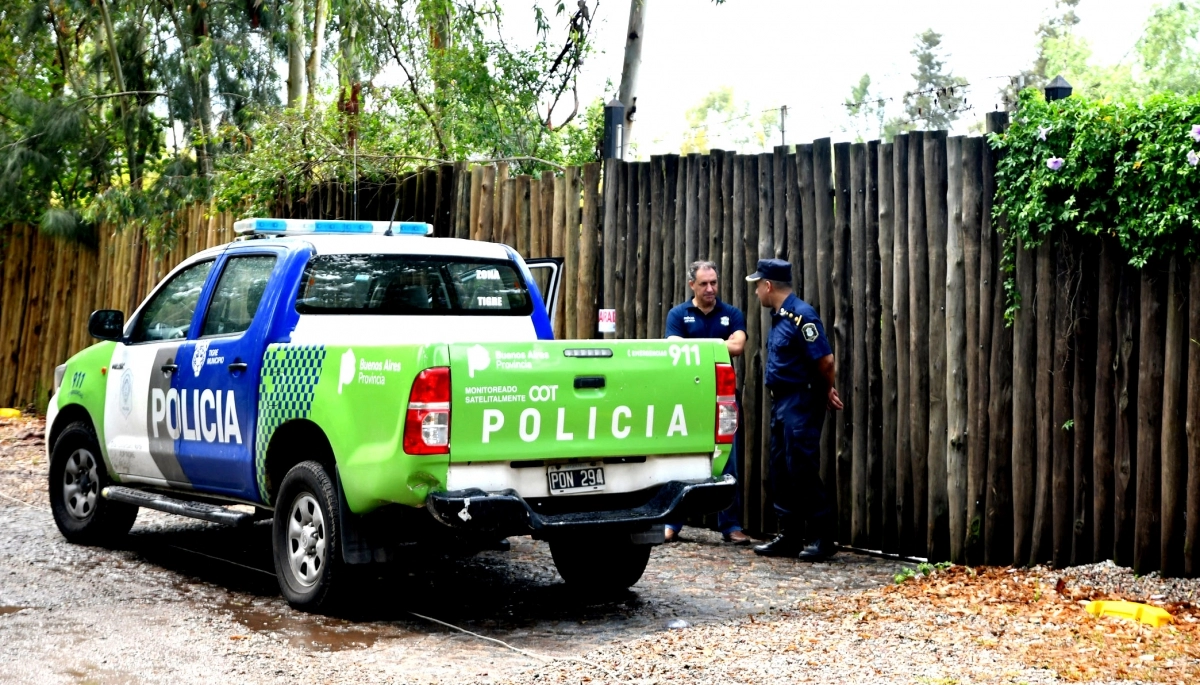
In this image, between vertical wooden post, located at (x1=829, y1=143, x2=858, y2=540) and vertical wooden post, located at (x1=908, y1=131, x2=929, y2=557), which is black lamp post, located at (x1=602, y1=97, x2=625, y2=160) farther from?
vertical wooden post, located at (x1=908, y1=131, x2=929, y2=557)

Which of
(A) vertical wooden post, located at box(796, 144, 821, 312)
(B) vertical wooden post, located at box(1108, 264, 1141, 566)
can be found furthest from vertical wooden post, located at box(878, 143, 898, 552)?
(B) vertical wooden post, located at box(1108, 264, 1141, 566)

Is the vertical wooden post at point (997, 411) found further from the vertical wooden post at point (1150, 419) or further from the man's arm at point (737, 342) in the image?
the man's arm at point (737, 342)

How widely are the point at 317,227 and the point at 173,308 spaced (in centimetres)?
102

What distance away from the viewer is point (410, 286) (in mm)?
7566

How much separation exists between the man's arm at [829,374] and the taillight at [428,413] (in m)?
3.01

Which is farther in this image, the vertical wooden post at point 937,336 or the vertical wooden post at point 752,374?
the vertical wooden post at point 752,374

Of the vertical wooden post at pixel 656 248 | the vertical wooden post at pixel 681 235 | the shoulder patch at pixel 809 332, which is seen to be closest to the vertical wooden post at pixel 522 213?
the vertical wooden post at pixel 656 248

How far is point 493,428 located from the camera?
A: 6.11 m

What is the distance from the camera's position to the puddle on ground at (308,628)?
608 centimetres

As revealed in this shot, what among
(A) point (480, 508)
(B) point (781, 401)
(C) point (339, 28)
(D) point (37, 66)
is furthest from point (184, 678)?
(D) point (37, 66)

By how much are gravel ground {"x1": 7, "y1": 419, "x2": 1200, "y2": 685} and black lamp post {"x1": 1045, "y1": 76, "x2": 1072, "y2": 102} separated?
254 cm

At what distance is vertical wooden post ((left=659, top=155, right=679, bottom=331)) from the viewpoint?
9.77 meters

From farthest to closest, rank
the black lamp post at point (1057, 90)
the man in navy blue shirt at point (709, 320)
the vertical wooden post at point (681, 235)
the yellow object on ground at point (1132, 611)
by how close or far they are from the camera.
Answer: the vertical wooden post at point (681, 235) → the man in navy blue shirt at point (709, 320) → the black lamp post at point (1057, 90) → the yellow object on ground at point (1132, 611)

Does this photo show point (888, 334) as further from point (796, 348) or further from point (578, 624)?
point (578, 624)
